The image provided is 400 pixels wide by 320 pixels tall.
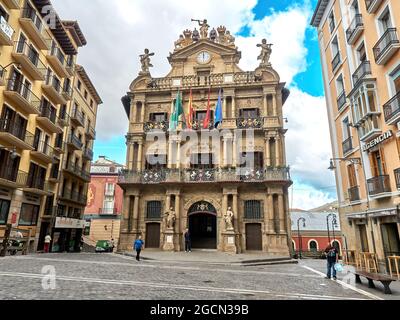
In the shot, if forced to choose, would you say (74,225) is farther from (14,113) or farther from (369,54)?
(369,54)

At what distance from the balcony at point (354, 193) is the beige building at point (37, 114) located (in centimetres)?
2142

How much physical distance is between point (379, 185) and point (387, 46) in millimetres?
6609

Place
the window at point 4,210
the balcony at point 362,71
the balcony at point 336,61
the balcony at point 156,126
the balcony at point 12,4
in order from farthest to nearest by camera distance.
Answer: the balcony at point 156,126
the balcony at point 336,61
the window at point 4,210
the balcony at point 12,4
the balcony at point 362,71

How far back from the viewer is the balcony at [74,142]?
28.6 metres

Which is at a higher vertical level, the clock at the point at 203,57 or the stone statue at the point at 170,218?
the clock at the point at 203,57

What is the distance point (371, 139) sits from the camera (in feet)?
48.4

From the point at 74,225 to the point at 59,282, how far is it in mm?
21765

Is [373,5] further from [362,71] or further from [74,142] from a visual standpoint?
[74,142]

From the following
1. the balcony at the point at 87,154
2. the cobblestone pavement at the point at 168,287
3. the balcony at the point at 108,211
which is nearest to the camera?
the cobblestone pavement at the point at 168,287

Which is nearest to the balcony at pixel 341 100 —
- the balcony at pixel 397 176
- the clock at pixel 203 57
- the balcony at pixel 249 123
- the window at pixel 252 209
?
the balcony at pixel 249 123

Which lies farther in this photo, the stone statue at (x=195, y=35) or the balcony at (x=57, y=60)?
the stone statue at (x=195, y=35)

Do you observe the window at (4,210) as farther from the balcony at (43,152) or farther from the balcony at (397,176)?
the balcony at (397,176)

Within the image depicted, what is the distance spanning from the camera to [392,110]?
13258 mm

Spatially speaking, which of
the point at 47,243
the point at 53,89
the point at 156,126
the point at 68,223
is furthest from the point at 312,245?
the point at 53,89
